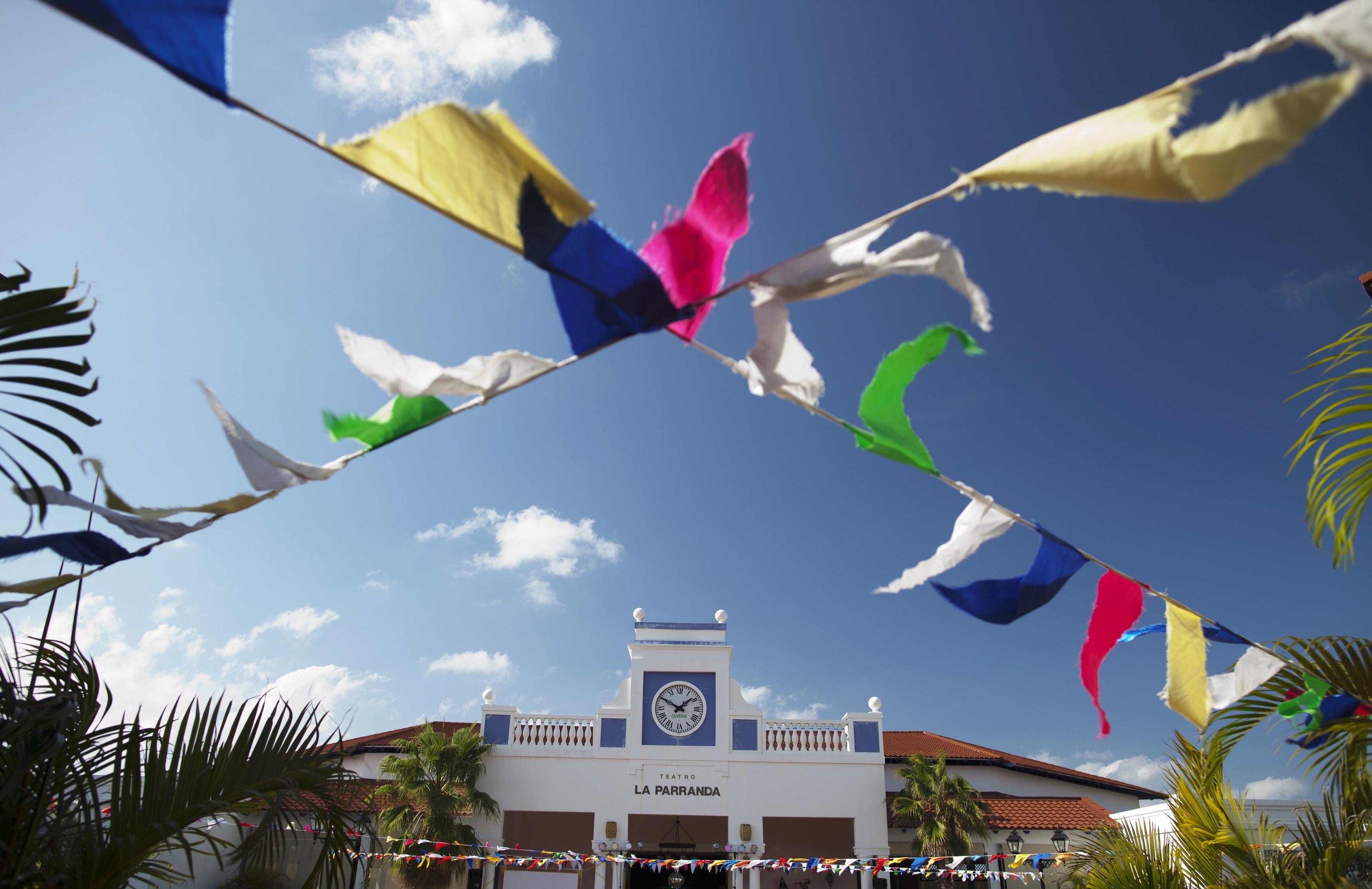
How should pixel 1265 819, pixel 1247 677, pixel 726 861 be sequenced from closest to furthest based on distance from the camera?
1. pixel 1247 677
2. pixel 1265 819
3. pixel 726 861

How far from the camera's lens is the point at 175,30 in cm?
165

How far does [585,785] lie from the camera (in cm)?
1443

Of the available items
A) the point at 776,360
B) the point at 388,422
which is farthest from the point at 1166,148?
the point at 388,422

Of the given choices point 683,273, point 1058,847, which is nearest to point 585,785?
point 1058,847

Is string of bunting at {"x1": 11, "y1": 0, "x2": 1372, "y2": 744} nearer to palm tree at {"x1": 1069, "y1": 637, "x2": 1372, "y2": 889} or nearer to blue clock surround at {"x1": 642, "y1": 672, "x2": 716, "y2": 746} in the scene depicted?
palm tree at {"x1": 1069, "y1": 637, "x2": 1372, "y2": 889}

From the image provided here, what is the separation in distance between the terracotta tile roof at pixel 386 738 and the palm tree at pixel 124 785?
12152 millimetres

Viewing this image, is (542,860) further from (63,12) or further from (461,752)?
(63,12)

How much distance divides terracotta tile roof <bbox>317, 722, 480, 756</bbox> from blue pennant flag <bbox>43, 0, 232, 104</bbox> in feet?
47.3

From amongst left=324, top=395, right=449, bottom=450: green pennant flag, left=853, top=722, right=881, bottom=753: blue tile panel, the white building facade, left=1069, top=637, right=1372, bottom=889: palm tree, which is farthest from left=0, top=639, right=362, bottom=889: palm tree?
left=853, top=722, right=881, bottom=753: blue tile panel

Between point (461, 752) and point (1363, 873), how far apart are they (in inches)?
494

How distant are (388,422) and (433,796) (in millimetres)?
12365

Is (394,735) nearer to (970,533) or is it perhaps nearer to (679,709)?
(679,709)

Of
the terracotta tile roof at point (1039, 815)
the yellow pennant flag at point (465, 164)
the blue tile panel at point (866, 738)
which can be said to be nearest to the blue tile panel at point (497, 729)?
the blue tile panel at point (866, 738)

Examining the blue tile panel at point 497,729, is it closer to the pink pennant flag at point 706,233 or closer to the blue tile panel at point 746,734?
the blue tile panel at point 746,734
